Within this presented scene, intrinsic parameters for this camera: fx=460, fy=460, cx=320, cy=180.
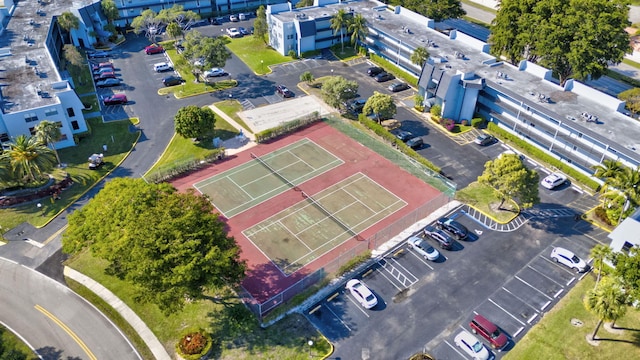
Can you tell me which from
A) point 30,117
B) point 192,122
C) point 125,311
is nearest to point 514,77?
point 192,122

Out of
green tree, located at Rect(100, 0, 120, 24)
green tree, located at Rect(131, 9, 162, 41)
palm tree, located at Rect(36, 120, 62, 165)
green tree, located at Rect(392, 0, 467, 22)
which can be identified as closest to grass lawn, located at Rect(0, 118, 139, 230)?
palm tree, located at Rect(36, 120, 62, 165)

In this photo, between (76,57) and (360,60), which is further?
(360,60)

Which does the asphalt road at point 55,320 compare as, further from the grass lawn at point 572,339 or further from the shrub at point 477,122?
the shrub at point 477,122

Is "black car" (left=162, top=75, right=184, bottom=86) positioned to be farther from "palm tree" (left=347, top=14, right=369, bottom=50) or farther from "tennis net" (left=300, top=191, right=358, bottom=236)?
"tennis net" (left=300, top=191, right=358, bottom=236)

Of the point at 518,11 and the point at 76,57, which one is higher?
the point at 518,11

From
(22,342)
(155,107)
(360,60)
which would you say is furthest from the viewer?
(360,60)

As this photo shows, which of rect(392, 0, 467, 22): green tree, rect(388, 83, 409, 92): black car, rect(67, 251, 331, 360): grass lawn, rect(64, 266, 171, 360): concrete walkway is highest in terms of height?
rect(392, 0, 467, 22): green tree

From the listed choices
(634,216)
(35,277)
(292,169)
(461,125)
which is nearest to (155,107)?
(292,169)

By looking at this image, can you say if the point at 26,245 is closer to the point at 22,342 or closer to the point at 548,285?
the point at 22,342
